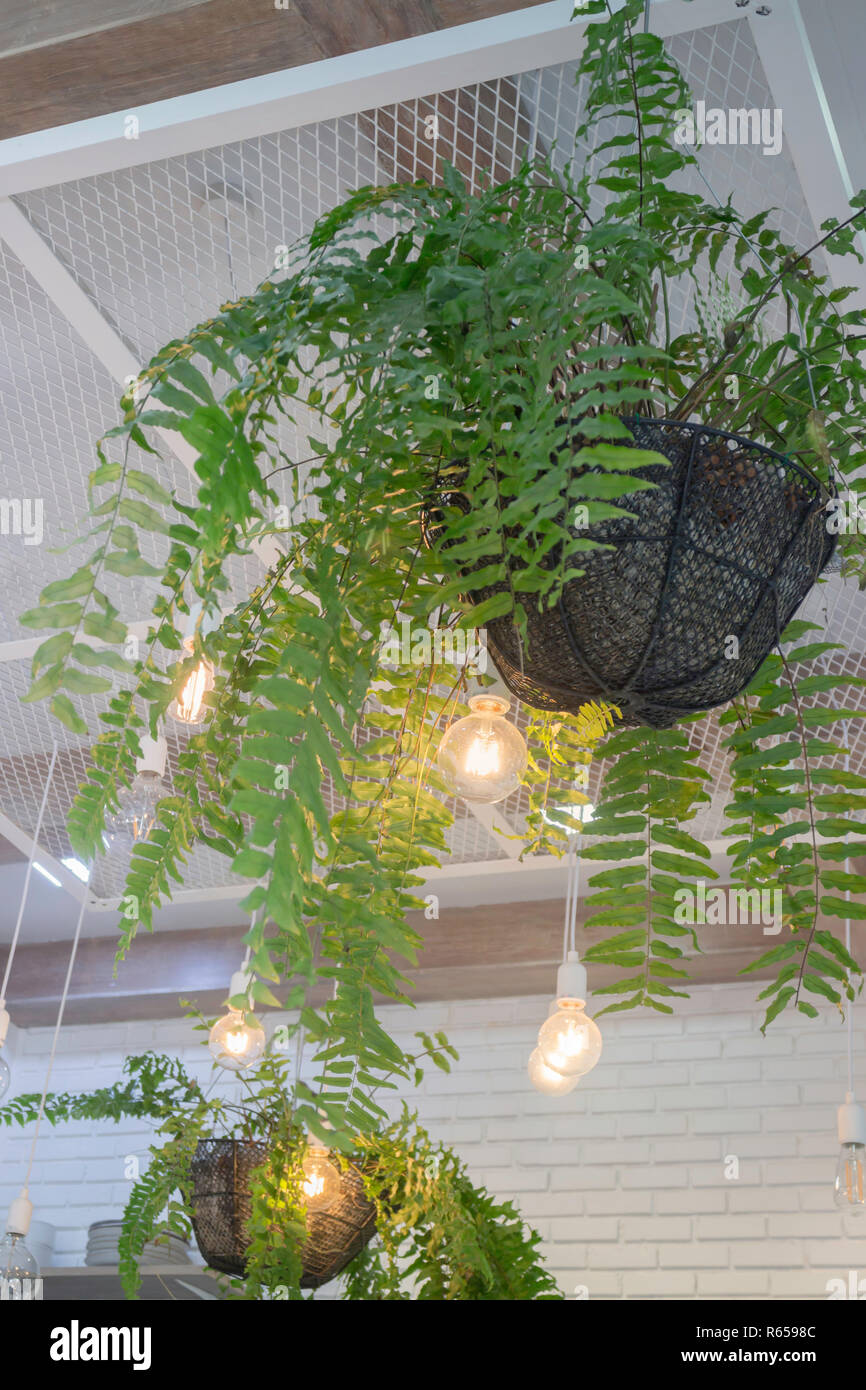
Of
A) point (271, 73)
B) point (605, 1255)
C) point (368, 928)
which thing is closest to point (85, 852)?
point (368, 928)

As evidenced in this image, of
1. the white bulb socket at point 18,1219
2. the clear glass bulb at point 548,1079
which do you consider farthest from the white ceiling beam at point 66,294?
the white bulb socket at point 18,1219

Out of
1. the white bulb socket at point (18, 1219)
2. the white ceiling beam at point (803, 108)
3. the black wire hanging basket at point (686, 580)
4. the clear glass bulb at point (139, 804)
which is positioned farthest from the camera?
the white bulb socket at point (18, 1219)

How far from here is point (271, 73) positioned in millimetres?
1569

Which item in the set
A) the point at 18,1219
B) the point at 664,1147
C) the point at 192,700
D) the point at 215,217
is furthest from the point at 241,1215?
the point at 215,217

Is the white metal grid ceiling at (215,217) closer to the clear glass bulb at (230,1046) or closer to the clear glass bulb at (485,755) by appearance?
the clear glass bulb at (485,755)

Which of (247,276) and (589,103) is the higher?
(247,276)

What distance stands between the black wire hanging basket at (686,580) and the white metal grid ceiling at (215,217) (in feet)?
1.88

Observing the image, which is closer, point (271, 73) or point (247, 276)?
point (271, 73)

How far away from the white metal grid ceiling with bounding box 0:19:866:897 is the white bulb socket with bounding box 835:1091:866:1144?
881 millimetres

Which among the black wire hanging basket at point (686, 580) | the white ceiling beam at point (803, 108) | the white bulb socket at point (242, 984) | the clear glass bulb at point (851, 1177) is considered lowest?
the white bulb socket at point (242, 984)

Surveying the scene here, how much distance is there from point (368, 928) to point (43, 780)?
2.42 metres

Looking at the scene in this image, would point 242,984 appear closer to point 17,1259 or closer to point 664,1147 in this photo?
point 17,1259

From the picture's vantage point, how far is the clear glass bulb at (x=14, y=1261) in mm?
2559
